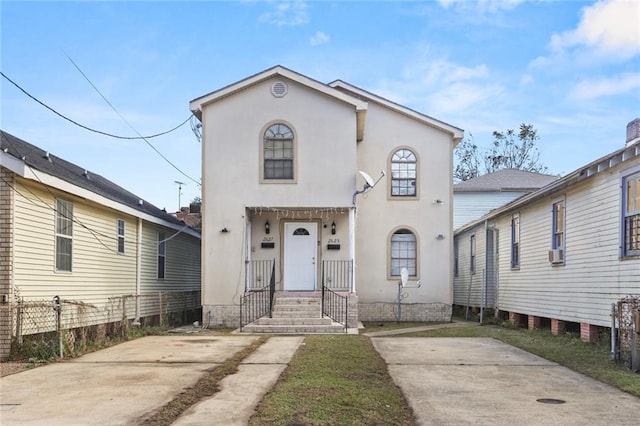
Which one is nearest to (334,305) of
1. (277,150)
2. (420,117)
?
(277,150)

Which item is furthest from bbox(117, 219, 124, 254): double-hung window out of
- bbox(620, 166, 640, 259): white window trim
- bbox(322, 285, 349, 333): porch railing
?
bbox(620, 166, 640, 259): white window trim

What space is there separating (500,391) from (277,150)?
433 inches

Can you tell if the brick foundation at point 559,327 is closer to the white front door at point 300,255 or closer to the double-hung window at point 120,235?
the white front door at point 300,255

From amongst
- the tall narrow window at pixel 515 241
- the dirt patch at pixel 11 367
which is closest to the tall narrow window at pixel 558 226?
the tall narrow window at pixel 515 241

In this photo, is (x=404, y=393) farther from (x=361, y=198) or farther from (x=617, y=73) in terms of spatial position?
(x=361, y=198)

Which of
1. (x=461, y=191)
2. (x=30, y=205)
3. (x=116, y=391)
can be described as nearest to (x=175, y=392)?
(x=116, y=391)

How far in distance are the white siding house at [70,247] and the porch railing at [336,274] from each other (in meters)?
4.88

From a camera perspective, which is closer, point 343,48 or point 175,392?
point 175,392

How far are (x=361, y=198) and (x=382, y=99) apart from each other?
3.16 meters

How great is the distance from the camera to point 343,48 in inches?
561

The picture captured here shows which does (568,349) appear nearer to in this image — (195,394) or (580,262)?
(580,262)

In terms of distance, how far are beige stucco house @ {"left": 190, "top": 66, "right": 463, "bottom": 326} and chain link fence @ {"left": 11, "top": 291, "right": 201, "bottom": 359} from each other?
74.5 inches

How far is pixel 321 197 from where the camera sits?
1697cm

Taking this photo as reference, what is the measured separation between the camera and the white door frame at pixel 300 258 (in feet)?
59.3
